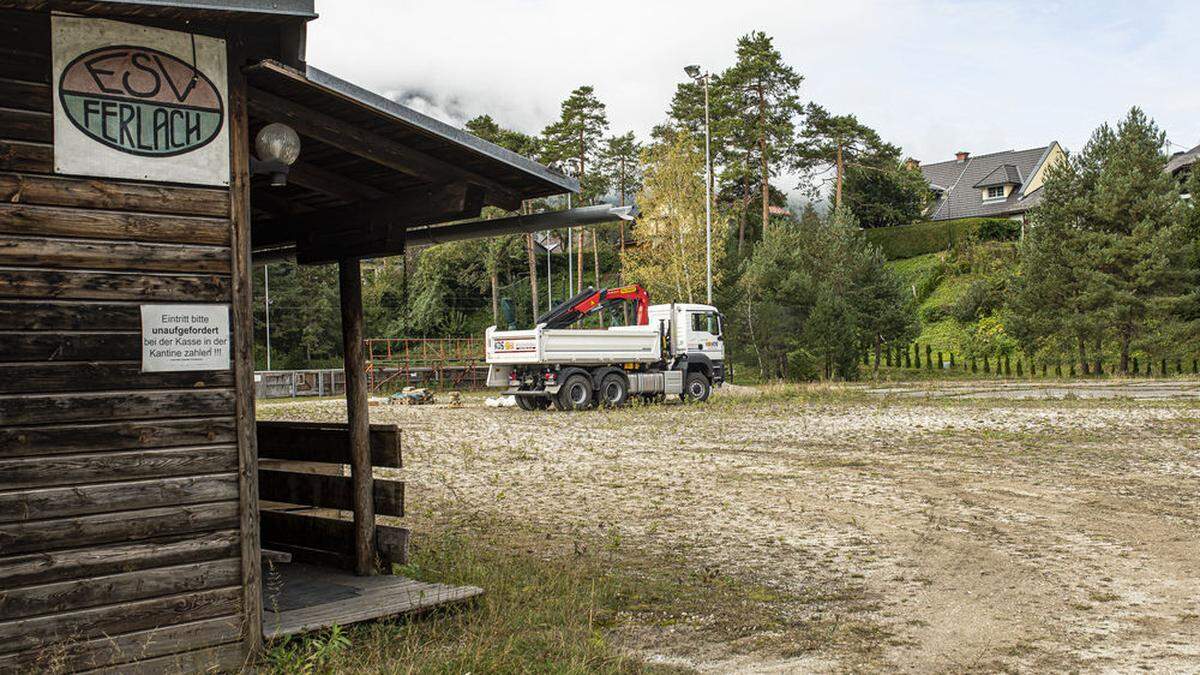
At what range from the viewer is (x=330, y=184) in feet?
23.3

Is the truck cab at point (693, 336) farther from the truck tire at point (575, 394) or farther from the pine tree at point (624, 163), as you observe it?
the pine tree at point (624, 163)

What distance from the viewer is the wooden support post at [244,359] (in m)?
5.14

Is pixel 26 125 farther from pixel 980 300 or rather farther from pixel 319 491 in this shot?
pixel 980 300

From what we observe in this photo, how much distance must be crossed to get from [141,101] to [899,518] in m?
7.42

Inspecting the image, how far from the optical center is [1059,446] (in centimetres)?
1504

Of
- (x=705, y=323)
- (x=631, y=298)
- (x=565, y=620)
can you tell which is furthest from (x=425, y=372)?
(x=565, y=620)

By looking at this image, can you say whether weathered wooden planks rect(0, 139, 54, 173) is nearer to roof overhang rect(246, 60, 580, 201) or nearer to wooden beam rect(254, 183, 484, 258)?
roof overhang rect(246, 60, 580, 201)

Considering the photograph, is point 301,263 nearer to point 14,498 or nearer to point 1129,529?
point 14,498

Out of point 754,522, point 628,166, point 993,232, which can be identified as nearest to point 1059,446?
point 754,522

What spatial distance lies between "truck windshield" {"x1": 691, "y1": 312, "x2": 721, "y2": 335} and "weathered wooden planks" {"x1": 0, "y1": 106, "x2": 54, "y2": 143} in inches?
961

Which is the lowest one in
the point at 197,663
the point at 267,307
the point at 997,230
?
the point at 197,663

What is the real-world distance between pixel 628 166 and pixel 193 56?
2694 inches

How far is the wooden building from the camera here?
4.68 meters

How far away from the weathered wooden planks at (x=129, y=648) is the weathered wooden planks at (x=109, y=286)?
1609 mm
